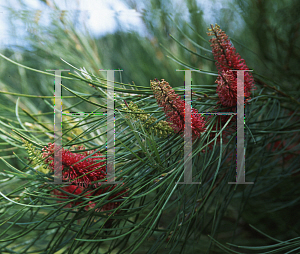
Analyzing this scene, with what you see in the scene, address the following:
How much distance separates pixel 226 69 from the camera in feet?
0.72

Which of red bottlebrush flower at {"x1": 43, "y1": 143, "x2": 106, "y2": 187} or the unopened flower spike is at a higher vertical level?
the unopened flower spike

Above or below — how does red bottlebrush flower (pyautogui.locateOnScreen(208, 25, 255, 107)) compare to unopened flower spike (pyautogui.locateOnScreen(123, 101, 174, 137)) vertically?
above

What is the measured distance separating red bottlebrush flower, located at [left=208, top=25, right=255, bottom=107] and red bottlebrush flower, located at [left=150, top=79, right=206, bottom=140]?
28 millimetres

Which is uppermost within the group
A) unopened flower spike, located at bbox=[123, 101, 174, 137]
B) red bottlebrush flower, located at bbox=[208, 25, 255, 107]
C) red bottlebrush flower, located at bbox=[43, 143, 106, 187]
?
red bottlebrush flower, located at bbox=[208, 25, 255, 107]

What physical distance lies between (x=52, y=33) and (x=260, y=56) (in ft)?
0.93

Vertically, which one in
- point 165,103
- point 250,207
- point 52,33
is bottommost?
point 250,207

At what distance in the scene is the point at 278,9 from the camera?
1.20 feet

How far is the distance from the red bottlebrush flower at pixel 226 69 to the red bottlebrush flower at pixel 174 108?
28 mm

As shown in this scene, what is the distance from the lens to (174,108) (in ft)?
0.59

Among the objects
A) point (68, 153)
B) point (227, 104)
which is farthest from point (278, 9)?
point (68, 153)

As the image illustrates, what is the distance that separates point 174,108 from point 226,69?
0.22 ft

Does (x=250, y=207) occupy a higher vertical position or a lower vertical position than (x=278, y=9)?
lower

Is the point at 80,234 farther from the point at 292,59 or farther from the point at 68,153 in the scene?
the point at 292,59

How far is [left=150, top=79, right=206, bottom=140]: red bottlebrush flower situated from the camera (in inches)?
6.7
